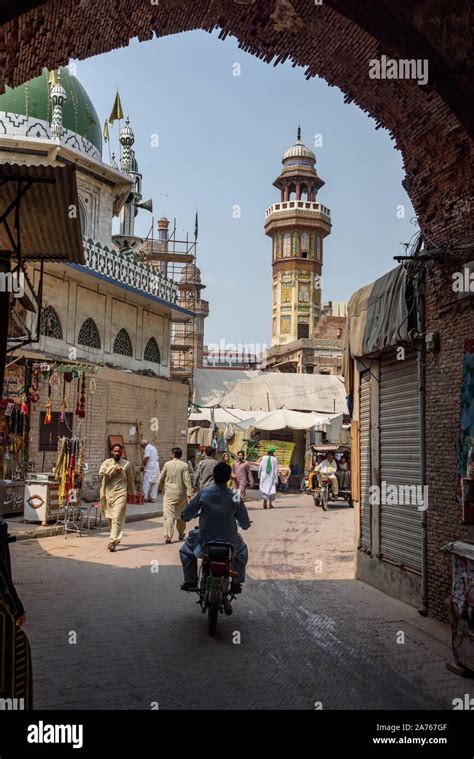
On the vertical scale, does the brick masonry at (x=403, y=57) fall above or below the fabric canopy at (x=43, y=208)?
above

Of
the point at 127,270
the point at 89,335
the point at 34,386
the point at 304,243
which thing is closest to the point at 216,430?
the point at 127,270

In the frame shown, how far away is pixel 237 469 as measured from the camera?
19.4m

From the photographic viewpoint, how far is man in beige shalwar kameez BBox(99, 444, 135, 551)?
38.5 feet

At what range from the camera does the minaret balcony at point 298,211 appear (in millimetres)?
51156

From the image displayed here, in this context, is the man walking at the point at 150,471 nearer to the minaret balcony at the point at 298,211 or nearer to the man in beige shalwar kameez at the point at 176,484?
the man in beige shalwar kameez at the point at 176,484

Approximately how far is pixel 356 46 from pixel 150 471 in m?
14.1

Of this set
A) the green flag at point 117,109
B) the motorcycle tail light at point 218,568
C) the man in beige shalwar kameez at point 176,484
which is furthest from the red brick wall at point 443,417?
the green flag at point 117,109

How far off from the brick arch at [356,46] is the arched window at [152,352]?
16208 mm

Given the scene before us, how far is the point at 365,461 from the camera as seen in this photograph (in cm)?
1002

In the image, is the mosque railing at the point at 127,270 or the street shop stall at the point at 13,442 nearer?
the street shop stall at the point at 13,442

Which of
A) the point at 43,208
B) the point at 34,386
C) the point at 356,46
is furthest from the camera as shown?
the point at 34,386

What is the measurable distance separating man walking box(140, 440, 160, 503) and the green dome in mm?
10027

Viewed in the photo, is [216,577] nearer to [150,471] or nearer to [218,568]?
[218,568]
